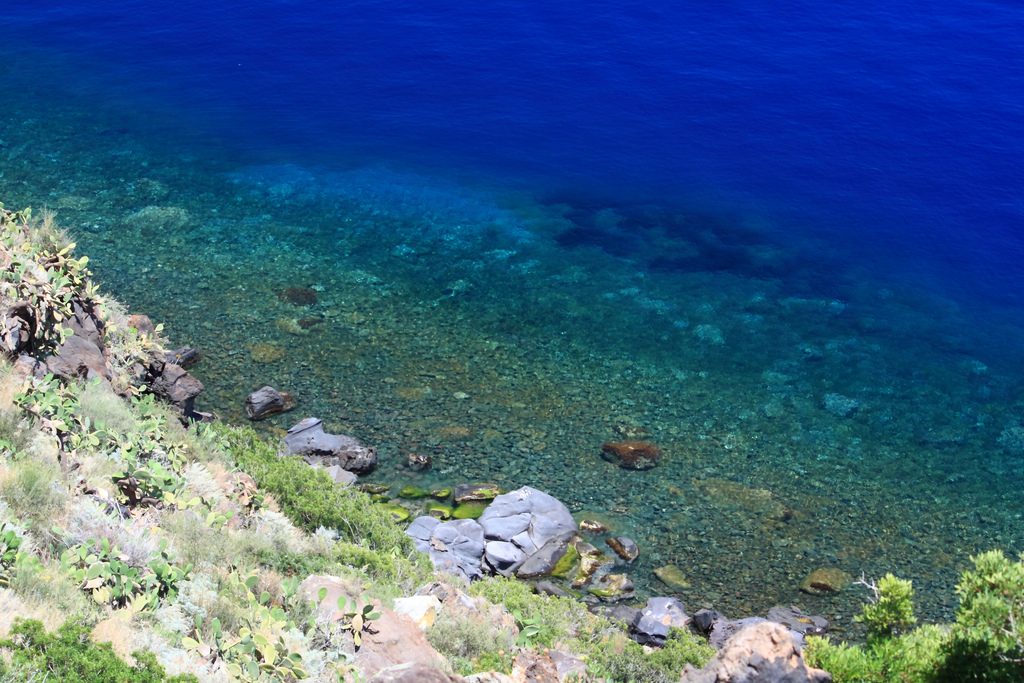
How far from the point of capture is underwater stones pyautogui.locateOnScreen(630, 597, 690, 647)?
1769 centimetres

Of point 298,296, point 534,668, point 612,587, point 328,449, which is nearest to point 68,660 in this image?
point 534,668

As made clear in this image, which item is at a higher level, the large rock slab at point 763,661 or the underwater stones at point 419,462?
the large rock slab at point 763,661

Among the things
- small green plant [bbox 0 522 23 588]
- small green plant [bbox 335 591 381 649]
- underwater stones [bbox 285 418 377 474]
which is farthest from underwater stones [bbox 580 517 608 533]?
small green plant [bbox 0 522 23 588]

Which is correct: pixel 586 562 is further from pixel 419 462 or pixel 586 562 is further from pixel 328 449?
pixel 328 449

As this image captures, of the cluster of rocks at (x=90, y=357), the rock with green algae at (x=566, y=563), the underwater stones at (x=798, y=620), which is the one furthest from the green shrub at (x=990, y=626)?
the cluster of rocks at (x=90, y=357)

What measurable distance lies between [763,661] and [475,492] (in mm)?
10612

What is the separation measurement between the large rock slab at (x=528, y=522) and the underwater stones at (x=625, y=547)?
3.21 feet

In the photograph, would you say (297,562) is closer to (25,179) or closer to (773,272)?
(773,272)

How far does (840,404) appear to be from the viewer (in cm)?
→ 2781

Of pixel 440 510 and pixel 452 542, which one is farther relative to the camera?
pixel 440 510

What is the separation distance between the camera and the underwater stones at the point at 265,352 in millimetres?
26781

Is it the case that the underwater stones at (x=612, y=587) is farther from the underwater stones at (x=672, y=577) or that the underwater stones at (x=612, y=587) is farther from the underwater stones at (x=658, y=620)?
the underwater stones at (x=672, y=577)

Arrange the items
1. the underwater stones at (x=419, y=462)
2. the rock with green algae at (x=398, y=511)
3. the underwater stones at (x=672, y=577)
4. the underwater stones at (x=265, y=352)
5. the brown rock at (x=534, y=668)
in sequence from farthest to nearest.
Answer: the underwater stones at (x=265, y=352) → the underwater stones at (x=419, y=462) → the rock with green algae at (x=398, y=511) → the underwater stones at (x=672, y=577) → the brown rock at (x=534, y=668)

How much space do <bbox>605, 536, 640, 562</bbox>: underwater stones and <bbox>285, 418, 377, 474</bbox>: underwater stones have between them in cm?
640
